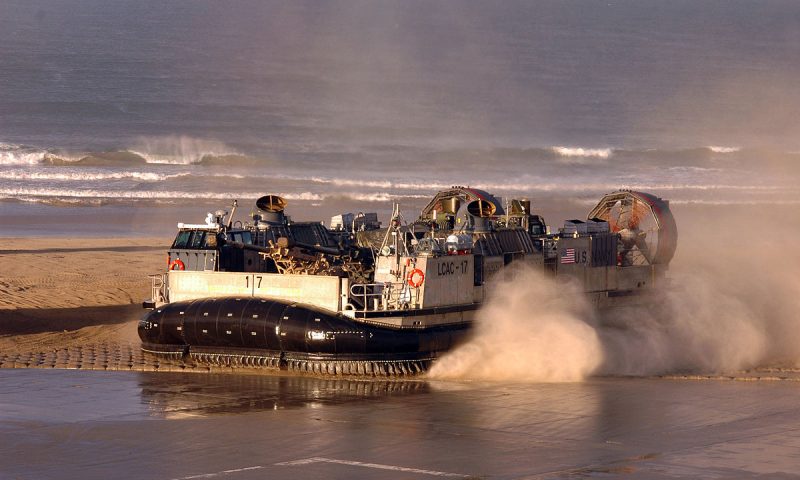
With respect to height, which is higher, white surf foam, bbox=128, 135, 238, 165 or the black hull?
white surf foam, bbox=128, 135, 238, 165

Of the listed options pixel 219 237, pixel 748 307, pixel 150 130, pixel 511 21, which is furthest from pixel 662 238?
pixel 511 21

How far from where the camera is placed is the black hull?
639 inches

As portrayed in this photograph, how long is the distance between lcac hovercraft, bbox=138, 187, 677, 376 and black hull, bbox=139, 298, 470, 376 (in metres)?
0.01

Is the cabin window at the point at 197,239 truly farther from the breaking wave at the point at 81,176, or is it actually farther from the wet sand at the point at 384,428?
the breaking wave at the point at 81,176

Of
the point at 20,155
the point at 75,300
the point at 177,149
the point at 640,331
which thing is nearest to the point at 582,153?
the point at 177,149

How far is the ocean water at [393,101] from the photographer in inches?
1742

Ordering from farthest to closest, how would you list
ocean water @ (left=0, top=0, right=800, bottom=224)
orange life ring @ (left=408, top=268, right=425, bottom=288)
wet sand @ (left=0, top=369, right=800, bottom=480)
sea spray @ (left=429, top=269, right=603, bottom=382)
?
ocean water @ (left=0, top=0, right=800, bottom=224), orange life ring @ (left=408, top=268, right=425, bottom=288), sea spray @ (left=429, top=269, right=603, bottom=382), wet sand @ (left=0, top=369, right=800, bottom=480)

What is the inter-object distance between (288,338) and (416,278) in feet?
5.74

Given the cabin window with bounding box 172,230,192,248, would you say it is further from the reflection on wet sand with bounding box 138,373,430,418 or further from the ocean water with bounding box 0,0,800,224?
the ocean water with bounding box 0,0,800,224

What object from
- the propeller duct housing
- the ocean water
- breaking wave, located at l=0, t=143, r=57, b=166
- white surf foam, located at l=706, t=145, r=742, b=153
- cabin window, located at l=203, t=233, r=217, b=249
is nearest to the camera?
cabin window, located at l=203, t=233, r=217, b=249

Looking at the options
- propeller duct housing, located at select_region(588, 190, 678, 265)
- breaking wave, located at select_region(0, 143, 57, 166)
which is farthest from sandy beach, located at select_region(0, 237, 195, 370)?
breaking wave, located at select_region(0, 143, 57, 166)

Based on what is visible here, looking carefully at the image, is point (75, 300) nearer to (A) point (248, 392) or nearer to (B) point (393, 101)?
(A) point (248, 392)

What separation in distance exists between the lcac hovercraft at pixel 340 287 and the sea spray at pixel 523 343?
0.21 meters

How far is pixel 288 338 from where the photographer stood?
53.5 ft
